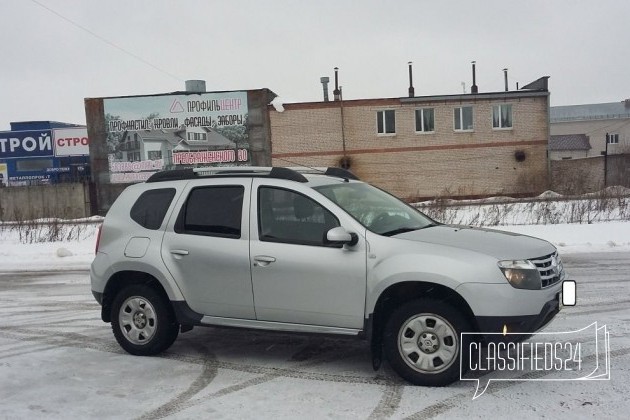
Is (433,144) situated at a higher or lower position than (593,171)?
higher

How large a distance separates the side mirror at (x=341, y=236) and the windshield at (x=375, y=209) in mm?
223

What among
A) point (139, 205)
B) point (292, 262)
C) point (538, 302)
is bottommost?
point (538, 302)

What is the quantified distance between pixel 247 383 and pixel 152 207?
6.81 feet

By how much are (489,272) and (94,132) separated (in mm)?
41315

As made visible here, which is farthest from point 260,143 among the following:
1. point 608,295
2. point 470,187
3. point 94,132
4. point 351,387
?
point 351,387

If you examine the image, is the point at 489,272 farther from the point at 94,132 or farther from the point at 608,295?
the point at 94,132

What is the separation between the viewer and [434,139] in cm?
4022

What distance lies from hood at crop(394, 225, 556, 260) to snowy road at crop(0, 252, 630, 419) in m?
1.08

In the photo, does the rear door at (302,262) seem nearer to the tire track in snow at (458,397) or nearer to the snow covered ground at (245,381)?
the snow covered ground at (245,381)

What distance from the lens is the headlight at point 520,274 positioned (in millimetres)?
4543

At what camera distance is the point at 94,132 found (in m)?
41.8

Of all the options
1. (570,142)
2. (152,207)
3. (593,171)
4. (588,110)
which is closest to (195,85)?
(593,171)

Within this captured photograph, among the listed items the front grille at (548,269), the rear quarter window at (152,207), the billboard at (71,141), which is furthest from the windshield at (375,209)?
the billboard at (71,141)

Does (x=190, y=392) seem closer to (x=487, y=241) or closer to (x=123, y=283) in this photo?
(x=123, y=283)
